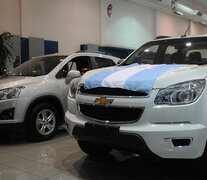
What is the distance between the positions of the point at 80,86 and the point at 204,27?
23568 millimetres

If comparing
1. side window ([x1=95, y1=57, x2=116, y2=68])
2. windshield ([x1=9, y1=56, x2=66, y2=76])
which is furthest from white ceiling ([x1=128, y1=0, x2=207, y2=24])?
windshield ([x1=9, y1=56, x2=66, y2=76])

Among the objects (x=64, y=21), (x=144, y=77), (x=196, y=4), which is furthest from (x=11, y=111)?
(x=196, y=4)

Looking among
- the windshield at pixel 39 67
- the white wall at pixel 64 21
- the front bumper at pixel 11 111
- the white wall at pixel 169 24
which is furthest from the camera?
the white wall at pixel 169 24

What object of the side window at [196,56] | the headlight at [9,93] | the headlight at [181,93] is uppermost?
the side window at [196,56]

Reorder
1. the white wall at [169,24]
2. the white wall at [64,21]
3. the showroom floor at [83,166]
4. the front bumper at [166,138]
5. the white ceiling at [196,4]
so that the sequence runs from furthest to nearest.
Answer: the white wall at [169,24] < the white ceiling at [196,4] < the white wall at [64,21] < the showroom floor at [83,166] < the front bumper at [166,138]

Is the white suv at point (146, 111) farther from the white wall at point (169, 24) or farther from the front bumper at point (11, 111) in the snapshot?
the white wall at point (169, 24)

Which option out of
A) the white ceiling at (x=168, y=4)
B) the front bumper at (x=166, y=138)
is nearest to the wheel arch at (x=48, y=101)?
the front bumper at (x=166, y=138)

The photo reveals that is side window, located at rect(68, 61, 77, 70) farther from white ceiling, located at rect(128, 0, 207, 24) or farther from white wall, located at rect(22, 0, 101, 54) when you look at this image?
white ceiling, located at rect(128, 0, 207, 24)

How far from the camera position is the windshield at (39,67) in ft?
16.9

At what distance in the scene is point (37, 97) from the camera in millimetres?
4656

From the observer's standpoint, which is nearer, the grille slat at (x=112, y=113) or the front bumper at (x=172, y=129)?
the front bumper at (x=172, y=129)

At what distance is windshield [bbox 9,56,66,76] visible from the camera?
5145 mm

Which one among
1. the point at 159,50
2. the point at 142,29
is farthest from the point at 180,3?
the point at 159,50

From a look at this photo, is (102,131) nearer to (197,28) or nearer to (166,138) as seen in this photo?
(166,138)
